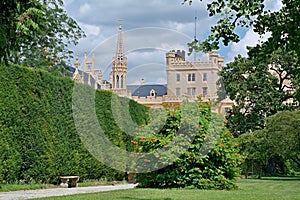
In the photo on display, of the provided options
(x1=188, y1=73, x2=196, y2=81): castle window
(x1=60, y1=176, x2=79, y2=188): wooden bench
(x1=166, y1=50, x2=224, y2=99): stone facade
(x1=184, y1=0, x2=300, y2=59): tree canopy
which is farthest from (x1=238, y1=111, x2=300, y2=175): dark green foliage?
(x1=188, y1=73, x2=196, y2=81): castle window

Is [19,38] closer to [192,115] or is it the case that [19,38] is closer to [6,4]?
[6,4]

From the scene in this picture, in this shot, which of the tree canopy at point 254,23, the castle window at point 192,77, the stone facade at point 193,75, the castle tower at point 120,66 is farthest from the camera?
the castle window at point 192,77

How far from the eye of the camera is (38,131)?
16.4m

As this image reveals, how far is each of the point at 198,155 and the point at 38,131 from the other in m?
5.74

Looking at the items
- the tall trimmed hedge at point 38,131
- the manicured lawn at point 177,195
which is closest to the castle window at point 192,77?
the tall trimmed hedge at point 38,131

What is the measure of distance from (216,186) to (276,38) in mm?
7646

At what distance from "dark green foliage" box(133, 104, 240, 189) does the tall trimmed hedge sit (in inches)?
142

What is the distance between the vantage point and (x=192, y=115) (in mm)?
15016

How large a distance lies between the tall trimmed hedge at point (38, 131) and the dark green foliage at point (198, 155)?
3619mm

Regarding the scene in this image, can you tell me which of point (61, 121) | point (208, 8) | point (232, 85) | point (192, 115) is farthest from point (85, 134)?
point (232, 85)

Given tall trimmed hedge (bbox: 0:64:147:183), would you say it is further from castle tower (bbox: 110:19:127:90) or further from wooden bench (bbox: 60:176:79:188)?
castle tower (bbox: 110:19:127:90)

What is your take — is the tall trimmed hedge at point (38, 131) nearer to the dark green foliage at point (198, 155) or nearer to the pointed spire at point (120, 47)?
the pointed spire at point (120, 47)

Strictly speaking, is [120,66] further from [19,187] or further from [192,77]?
[192,77]

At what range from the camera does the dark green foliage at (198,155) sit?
46.9 feet
